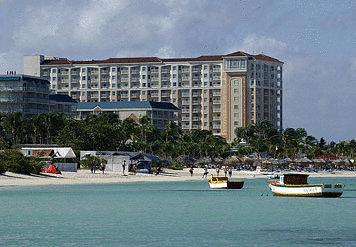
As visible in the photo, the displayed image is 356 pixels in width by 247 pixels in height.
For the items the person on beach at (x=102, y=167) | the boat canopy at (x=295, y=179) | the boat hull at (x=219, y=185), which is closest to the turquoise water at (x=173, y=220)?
the boat canopy at (x=295, y=179)

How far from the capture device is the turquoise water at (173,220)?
48.7m

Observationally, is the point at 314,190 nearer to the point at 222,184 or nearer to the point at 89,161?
the point at 222,184

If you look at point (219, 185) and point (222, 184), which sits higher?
point (222, 184)

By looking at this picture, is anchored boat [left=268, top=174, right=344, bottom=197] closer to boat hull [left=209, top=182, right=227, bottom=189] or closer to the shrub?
boat hull [left=209, top=182, right=227, bottom=189]

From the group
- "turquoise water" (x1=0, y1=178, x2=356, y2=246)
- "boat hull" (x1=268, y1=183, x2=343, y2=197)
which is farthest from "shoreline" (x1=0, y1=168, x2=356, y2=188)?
"boat hull" (x1=268, y1=183, x2=343, y2=197)

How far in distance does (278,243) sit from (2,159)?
2760 inches

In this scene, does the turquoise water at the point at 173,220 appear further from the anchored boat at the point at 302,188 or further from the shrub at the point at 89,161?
the shrub at the point at 89,161

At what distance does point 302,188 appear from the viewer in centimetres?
8725

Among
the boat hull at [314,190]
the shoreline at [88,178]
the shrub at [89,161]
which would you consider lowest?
the boat hull at [314,190]

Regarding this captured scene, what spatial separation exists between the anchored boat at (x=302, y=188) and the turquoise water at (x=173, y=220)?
43.4 inches

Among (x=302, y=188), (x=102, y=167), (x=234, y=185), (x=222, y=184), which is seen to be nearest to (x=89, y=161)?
(x=102, y=167)

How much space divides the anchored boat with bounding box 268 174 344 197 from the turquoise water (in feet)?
3.62

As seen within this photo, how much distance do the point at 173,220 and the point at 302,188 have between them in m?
28.6

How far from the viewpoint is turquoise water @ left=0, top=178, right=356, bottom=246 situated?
48.7m
